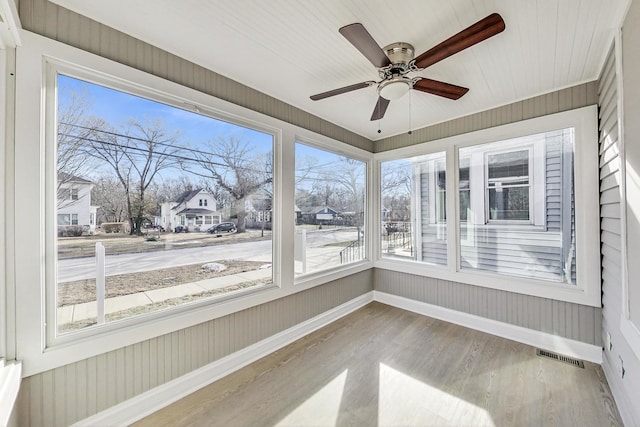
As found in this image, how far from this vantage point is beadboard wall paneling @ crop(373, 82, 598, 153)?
2.49 m

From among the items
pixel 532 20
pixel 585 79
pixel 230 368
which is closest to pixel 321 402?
pixel 230 368

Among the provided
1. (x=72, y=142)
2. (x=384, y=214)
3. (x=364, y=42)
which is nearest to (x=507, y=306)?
(x=384, y=214)

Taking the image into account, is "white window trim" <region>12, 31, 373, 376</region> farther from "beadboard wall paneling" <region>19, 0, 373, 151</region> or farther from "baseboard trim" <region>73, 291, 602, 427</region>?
"baseboard trim" <region>73, 291, 602, 427</region>

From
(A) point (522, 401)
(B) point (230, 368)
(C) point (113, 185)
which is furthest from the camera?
(B) point (230, 368)

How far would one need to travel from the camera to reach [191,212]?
2.20 meters

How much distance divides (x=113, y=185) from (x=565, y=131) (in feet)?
13.3

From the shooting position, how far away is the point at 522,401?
1.95 metres

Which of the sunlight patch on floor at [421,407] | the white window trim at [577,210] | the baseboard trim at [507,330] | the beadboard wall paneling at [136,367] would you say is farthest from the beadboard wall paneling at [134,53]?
the baseboard trim at [507,330]

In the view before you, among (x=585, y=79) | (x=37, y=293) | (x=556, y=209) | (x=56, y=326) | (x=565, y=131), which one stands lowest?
(x=56, y=326)

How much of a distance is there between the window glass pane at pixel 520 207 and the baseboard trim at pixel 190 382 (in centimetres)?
228

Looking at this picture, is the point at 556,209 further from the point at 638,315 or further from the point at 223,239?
the point at 223,239

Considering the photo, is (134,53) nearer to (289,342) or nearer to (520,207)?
(289,342)

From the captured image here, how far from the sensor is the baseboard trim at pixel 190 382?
5.69 feet

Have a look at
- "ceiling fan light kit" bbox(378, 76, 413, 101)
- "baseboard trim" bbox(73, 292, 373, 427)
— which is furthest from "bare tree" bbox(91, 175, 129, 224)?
"ceiling fan light kit" bbox(378, 76, 413, 101)
